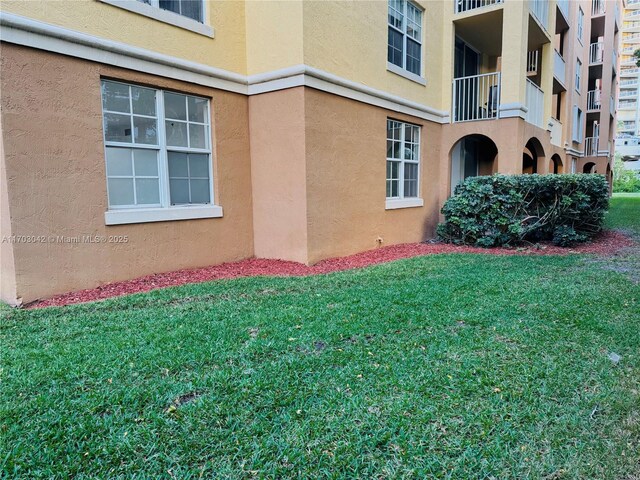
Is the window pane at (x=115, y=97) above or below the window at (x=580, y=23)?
below

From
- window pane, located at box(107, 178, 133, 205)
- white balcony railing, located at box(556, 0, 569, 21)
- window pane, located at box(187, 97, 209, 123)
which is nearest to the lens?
window pane, located at box(107, 178, 133, 205)

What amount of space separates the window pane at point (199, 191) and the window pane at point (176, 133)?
68 centimetres

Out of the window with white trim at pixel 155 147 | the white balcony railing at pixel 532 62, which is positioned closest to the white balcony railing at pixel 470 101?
the white balcony railing at pixel 532 62

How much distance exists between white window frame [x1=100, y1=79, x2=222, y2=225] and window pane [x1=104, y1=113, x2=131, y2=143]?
47 mm

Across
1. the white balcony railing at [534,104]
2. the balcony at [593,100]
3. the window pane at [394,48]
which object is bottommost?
the white balcony railing at [534,104]

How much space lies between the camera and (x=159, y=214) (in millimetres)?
6750

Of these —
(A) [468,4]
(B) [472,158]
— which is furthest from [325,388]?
(B) [472,158]

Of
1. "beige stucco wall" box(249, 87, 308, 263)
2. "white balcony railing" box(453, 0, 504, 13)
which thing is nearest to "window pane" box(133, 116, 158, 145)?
"beige stucco wall" box(249, 87, 308, 263)

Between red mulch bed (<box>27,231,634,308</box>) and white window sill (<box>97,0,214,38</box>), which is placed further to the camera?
white window sill (<box>97,0,214,38</box>)

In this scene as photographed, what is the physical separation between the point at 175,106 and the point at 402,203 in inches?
226

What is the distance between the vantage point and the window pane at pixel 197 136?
7316mm

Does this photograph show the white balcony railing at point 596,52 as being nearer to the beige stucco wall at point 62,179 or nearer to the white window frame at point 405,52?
the white window frame at point 405,52

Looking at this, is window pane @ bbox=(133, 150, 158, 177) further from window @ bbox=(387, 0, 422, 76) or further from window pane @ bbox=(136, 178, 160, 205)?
window @ bbox=(387, 0, 422, 76)

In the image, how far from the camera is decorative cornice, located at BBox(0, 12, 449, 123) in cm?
528
